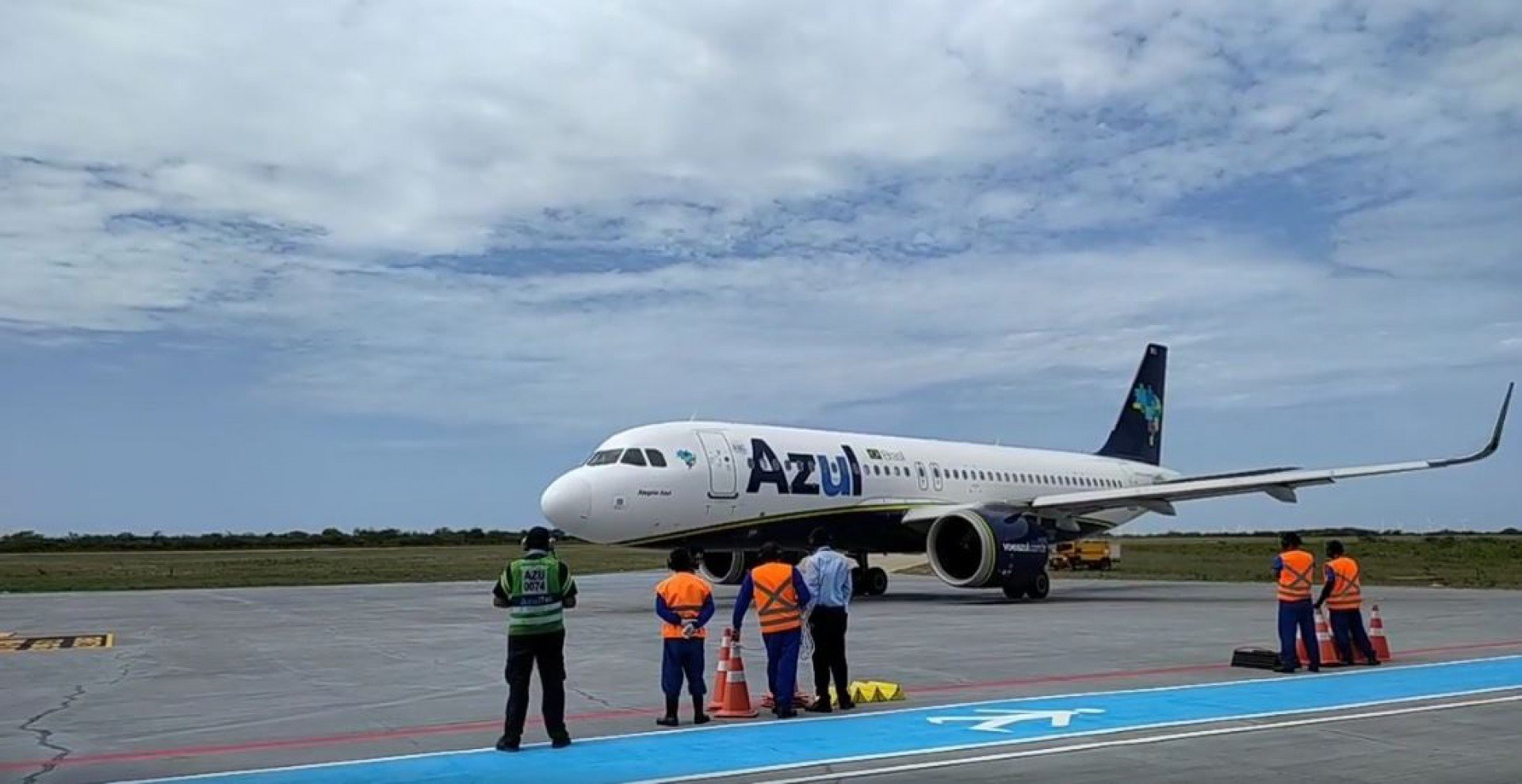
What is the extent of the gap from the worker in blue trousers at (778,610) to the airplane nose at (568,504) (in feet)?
38.8

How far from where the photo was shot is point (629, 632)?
19969mm

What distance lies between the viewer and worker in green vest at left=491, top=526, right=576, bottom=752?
10156 mm

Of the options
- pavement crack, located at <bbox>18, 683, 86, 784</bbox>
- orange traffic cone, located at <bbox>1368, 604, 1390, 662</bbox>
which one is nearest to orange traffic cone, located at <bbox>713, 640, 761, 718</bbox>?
pavement crack, located at <bbox>18, 683, 86, 784</bbox>

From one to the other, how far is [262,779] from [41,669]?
8.51 meters

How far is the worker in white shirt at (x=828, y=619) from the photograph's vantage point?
11.9m

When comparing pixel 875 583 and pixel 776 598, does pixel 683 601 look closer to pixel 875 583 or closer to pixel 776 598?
pixel 776 598

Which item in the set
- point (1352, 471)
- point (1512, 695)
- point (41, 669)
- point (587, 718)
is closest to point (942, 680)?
point (587, 718)

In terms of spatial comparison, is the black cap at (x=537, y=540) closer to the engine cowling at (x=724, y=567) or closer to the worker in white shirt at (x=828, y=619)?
the worker in white shirt at (x=828, y=619)

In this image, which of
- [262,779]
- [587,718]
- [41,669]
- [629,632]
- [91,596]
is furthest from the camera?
[91,596]

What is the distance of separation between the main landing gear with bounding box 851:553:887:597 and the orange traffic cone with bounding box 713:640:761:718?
18.5 m

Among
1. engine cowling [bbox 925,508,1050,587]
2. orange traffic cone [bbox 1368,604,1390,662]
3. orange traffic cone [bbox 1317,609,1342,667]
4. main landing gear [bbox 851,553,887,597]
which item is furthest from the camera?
main landing gear [bbox 851,553,887,597]

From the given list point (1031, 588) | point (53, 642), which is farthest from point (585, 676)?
point (1031, 588)

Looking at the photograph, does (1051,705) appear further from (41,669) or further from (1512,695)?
(41,669)

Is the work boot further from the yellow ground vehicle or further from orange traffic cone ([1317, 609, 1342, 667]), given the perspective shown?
the yellow ground vehicle
